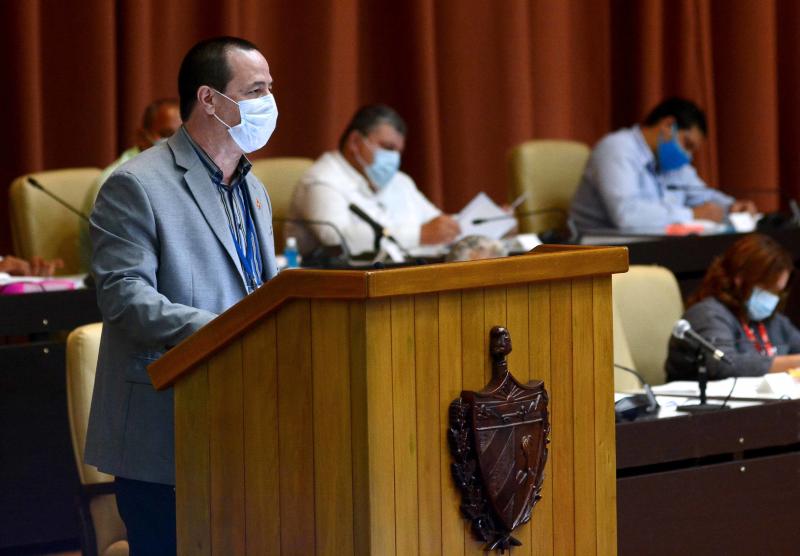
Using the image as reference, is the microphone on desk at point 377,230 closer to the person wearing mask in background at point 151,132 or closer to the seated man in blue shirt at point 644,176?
the person wearing mask in background at point 151,132

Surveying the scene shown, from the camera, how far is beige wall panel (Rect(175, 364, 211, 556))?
229 centimetres

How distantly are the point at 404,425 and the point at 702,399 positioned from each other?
1701 millimetres

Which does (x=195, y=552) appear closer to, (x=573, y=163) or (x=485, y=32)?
(x=573, y=163)

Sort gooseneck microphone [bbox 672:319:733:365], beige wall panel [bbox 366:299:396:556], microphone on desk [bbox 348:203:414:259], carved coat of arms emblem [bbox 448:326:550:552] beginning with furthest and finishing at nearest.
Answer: microphone on desk [bbox 348:203:414:259]
gooseneck microphone [bbox 672:319:733:365]
carved coat of arms emblem [bbox 448:326:550:552]
beige wall panel [bbox 366:299:396:556]

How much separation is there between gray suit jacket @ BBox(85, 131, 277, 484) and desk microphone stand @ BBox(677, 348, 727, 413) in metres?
1.38

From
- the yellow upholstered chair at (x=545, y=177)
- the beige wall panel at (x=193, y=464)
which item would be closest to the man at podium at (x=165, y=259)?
the beige wall panel at (x=193, y=464)

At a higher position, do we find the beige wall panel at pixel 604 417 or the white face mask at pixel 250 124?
the white face mask at pixel 250 124

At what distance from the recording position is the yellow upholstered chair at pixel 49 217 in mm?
5590

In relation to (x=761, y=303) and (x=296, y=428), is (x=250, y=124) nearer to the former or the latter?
(x=296, y=428)

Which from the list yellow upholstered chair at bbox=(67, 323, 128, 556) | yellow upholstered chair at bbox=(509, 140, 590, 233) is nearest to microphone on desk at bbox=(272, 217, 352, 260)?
yellow upholstered chair at bbox=(509, 140, 590, 233)

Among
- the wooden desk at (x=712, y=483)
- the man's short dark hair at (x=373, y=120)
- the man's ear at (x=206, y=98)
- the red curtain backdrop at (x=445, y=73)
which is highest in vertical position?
the red curtain backdrop at (x=445, y=73)

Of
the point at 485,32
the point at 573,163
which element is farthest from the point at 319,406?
the point at 485,32

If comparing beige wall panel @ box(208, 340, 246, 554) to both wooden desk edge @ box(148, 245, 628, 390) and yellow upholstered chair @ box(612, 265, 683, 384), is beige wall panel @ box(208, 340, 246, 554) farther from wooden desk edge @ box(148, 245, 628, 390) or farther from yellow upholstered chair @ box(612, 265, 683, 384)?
yellow upholstered chair @ box(612, 265, 683, 384)

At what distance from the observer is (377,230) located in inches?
214
